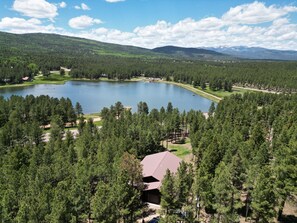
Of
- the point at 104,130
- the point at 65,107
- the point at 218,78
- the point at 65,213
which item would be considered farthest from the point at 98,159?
the point at 218,78

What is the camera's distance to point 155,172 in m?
41.9

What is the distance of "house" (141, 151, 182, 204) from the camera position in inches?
1563

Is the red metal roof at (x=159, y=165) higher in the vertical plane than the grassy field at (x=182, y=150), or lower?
higher

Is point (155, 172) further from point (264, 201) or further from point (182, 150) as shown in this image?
point (182, 150)

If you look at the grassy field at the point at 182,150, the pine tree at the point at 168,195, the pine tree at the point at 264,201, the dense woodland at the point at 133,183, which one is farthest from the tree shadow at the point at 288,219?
the grassy field at the point at 182,150

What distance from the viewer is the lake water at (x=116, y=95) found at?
135m

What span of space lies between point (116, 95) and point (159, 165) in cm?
11662

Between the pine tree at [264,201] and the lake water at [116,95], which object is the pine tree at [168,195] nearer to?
the pine tree at [264,201]

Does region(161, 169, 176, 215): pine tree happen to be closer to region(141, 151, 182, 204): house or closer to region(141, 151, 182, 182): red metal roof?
region(141, 151, 182, 204): house

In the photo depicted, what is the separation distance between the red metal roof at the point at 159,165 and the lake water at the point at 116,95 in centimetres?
7490

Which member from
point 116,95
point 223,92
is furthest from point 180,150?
point 223,92

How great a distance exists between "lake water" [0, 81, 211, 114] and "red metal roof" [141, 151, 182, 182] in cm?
7490

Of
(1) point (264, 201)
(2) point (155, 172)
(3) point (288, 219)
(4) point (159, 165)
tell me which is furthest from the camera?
(4) point (159, 165)

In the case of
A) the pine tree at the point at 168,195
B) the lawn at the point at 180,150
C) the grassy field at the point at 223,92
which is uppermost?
the pine tree at the point at 168,195
